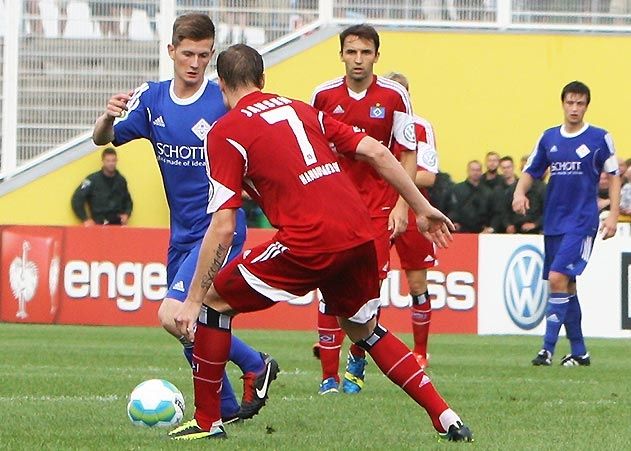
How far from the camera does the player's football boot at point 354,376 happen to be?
1051 cm

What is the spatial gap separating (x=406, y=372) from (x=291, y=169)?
1149 mm

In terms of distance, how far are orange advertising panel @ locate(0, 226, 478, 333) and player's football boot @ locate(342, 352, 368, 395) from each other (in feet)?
26.6

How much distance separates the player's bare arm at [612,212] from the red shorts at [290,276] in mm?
6295

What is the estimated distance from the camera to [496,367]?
1332 cm

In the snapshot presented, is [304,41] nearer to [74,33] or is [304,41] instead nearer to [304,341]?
A: [74,33]

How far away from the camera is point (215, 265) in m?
7.04

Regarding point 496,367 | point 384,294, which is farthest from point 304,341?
point 496,367

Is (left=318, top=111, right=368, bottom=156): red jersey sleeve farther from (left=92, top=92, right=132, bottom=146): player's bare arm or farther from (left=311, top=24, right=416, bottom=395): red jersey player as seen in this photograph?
(left=311, top=24, right=416, bottom=395): red jersey player

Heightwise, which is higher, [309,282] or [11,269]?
[309,282]

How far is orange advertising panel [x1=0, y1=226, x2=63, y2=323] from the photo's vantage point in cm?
1912

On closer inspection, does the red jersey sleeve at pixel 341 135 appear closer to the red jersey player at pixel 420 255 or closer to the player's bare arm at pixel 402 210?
the player's bare arm at pixel 402 210

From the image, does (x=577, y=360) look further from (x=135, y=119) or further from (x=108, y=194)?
(x=108, y=194)

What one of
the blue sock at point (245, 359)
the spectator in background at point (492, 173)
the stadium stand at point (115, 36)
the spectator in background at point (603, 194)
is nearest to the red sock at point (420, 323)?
the blue sock at point (245, 359)

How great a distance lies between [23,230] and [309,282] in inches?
496
